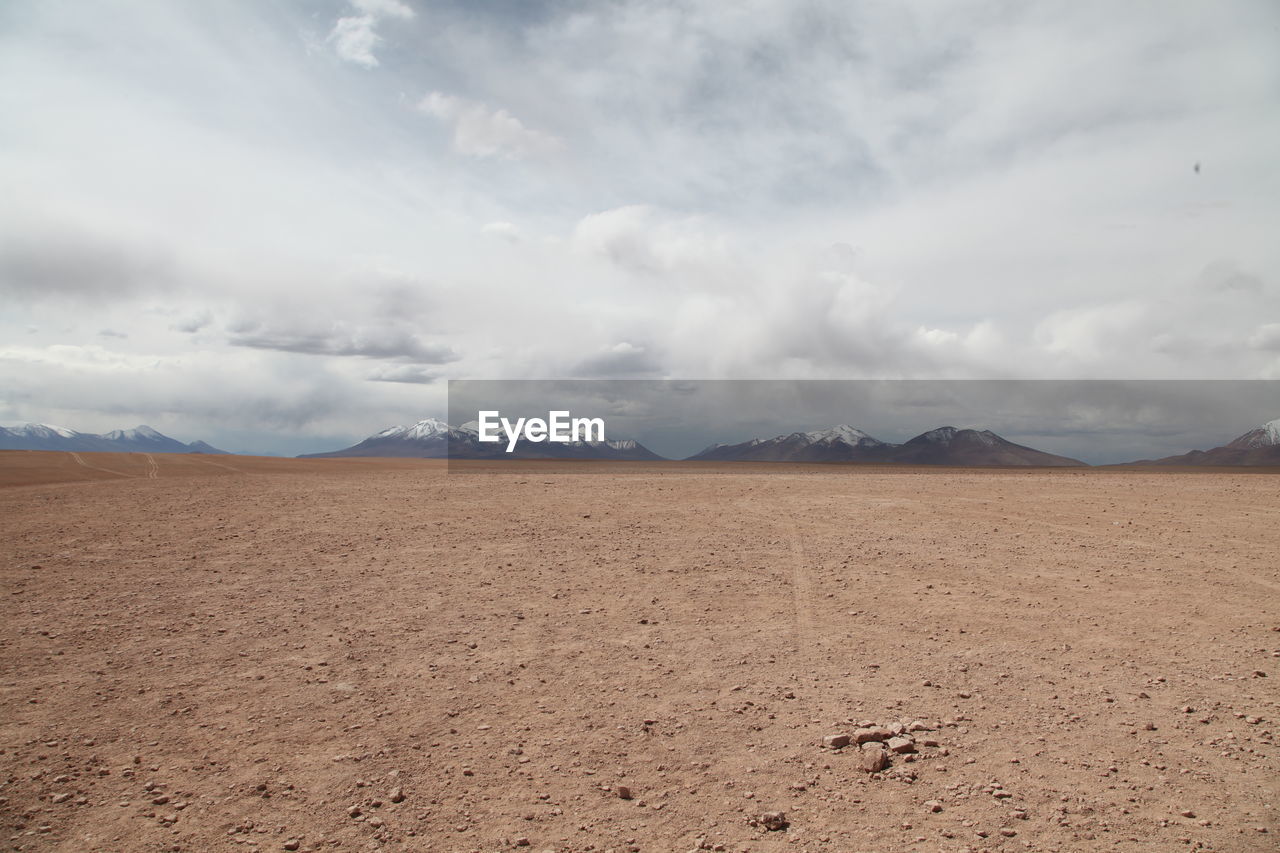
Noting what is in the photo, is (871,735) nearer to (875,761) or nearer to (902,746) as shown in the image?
(902,746)

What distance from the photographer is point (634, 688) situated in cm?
776

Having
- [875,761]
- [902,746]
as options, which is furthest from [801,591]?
[875,761]

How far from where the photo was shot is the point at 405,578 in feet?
40.0

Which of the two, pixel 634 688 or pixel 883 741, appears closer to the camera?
pixel 883 741

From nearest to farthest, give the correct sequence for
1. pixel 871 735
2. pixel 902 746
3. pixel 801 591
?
pixel 902 746
pixel 871 735
pixel 801 591

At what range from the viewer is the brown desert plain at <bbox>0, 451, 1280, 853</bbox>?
17.6ft

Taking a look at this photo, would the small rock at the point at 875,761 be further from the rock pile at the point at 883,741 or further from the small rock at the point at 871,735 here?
the small rock at the point at 871,735

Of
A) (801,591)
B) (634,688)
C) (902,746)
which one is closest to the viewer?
(902,746)

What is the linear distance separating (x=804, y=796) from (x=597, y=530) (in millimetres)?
10949

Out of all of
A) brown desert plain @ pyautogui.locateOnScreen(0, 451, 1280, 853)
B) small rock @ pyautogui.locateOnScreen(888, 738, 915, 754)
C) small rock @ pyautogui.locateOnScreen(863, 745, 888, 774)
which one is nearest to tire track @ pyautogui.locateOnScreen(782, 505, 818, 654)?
brown desert plain @ pyautogui.locateOnScreen(0, 451, 1280, 853)

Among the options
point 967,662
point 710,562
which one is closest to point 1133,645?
point 967,662

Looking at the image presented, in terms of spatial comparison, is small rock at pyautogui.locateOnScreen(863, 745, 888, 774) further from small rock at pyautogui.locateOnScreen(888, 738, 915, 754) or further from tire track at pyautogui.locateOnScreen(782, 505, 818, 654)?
tire track at pyautogui.locateOnScreen(782, 505, 818, 654)

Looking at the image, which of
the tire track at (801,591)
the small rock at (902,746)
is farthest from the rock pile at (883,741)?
the tire track at (801,591)

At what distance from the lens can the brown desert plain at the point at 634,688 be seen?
5.37 m
